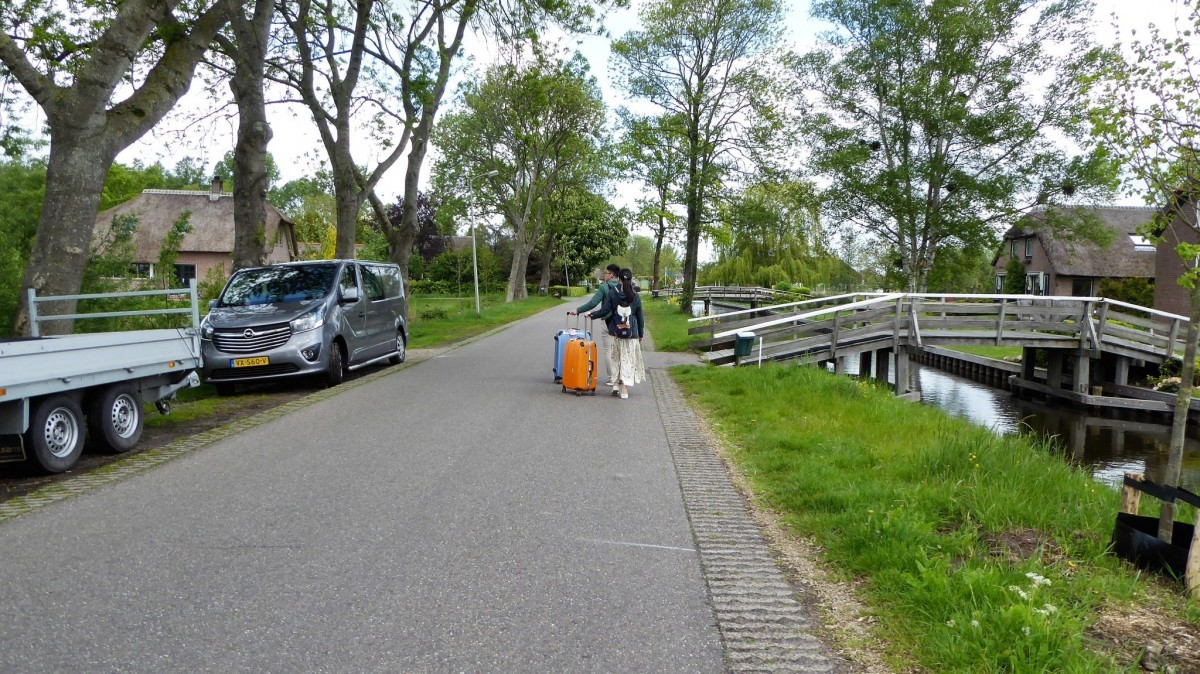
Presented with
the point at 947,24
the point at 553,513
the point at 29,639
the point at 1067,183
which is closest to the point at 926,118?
the point at 947,24

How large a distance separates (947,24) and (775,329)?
1757 cm

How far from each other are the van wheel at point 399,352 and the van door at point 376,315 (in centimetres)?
32

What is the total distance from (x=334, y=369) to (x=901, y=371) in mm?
12469

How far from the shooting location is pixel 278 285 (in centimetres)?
1234

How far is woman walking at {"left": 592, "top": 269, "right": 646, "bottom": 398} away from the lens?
1089cm

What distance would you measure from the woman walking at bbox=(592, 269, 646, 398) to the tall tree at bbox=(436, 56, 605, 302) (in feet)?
73.1

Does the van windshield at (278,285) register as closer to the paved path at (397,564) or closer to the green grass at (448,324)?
the paved path at (397,564)

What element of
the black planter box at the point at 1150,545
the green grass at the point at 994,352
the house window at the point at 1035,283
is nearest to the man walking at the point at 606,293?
the black planter box at the point at 1150,545

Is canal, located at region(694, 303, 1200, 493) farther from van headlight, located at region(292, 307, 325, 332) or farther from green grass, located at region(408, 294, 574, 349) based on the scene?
green grass, located at region(408, 294, 574, 349)

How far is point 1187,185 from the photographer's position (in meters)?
5.05

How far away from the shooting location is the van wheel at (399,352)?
15.2m

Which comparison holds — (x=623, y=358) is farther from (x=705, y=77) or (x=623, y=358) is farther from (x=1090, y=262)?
(x=1090, y=262)

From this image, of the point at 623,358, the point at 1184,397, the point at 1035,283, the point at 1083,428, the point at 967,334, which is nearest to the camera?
the point at 1184,397

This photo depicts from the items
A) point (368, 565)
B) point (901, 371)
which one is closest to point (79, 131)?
point (368, 565)
